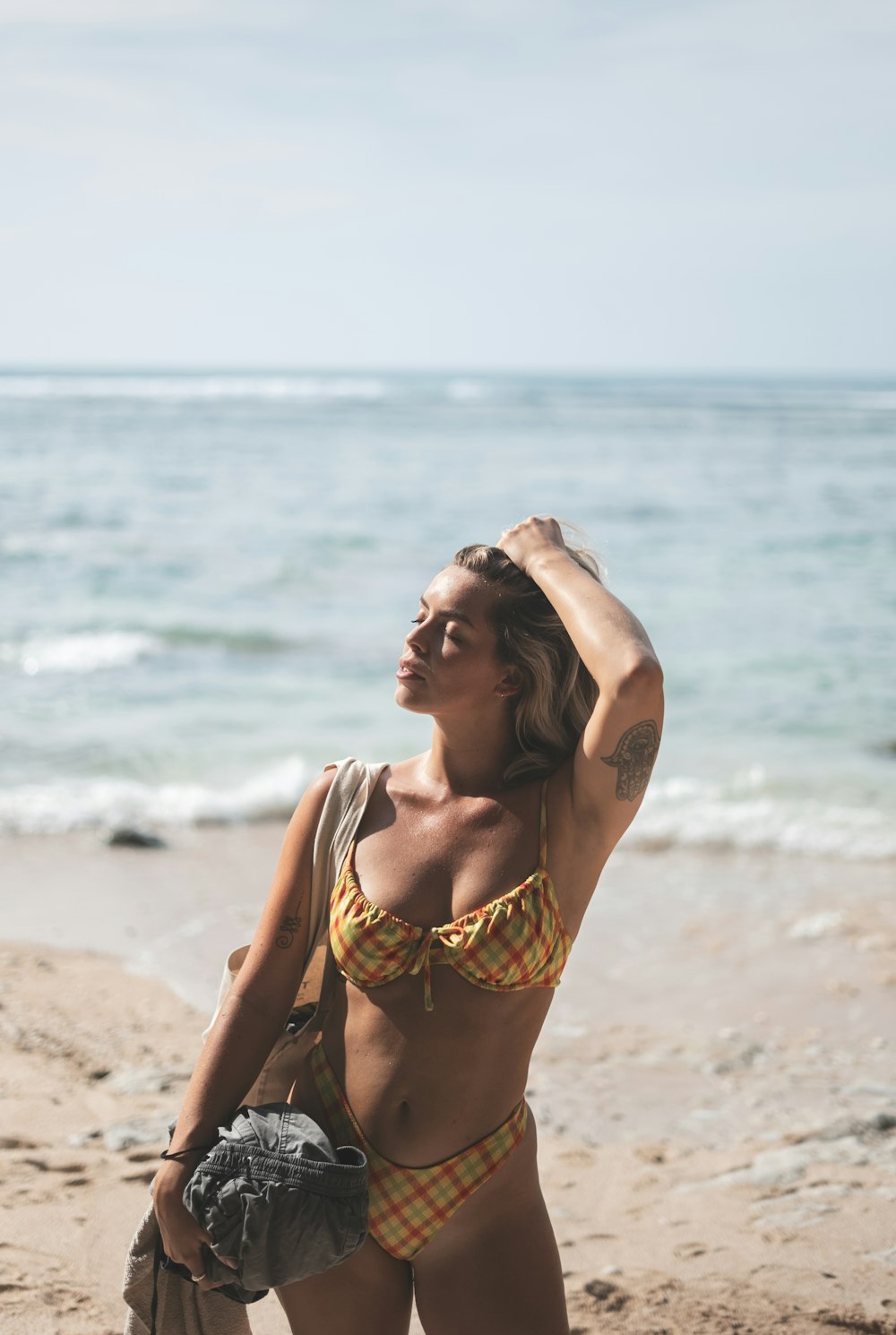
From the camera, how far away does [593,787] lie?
2.54 m

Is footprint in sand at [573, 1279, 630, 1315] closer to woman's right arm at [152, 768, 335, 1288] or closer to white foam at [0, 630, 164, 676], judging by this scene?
woman's right arm at [152, 768, 335, 1288]

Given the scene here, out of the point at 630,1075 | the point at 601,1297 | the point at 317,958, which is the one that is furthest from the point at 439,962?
the point at 630,1075

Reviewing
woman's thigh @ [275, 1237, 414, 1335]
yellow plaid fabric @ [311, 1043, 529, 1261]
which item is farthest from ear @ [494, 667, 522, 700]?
woman's thigh @ [275, 1237, 414, 1335]

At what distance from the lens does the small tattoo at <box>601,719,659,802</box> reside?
97.7 inches

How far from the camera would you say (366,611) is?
16.9m

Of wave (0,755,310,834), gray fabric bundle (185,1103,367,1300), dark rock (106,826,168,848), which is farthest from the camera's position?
wave (0,755,310,834)

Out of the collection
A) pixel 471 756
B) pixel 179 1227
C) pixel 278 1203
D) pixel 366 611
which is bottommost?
pixel 366 611

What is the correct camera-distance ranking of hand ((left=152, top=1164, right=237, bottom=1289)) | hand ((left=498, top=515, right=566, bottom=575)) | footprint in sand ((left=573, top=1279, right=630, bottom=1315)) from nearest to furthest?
hand ((left=152, top=1164, right=237, bottom=1289)), hand ((left=498, top=515, right=566, bottom=575)), footprint in sand ((left=573, top=1279, right=630, bottom=1315))

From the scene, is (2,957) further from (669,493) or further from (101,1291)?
(669,493)

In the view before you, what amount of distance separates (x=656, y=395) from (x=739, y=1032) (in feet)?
270

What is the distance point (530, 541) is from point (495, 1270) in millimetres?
1436

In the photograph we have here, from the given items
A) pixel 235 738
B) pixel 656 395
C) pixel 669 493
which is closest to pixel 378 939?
pixel 235 738

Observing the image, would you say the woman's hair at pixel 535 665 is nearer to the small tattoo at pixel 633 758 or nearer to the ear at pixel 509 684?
the ear at pixel 509 684

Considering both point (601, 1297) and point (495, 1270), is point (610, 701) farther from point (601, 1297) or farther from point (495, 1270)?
point (601, 1297)
